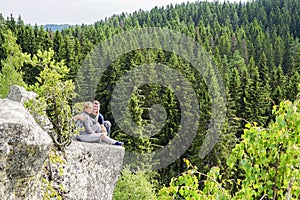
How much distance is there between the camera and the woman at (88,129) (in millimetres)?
10414

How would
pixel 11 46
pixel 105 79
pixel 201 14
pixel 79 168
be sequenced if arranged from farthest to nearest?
pixel 201 14, pixel 105 79, pixel 11 46, pixel 79 168

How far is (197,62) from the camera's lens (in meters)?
54.5

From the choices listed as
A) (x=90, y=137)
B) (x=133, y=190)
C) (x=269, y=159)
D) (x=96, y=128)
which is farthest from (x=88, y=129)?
(x=133, y=190)

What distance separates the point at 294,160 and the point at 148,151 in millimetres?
26888

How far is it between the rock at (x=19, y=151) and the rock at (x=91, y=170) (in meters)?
1.92

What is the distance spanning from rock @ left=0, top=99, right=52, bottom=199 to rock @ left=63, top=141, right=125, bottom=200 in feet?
6.30

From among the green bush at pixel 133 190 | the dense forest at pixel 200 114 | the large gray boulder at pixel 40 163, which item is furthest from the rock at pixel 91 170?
the green bush at pixel 133 190

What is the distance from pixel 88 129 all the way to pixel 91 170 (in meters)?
1.73

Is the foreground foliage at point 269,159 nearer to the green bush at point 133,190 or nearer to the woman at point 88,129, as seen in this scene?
the woman at point 88,129

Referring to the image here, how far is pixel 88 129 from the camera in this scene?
1059 cm

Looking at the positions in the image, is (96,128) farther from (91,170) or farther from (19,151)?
(19,151)

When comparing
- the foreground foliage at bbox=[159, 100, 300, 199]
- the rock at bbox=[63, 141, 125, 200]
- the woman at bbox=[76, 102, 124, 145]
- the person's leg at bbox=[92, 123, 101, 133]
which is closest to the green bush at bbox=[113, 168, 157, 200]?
the person's leg at bbox=[92, 123, 101, 133]

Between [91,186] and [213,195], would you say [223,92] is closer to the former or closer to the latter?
[91,186]

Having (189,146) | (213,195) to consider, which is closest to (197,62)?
(189,146)
